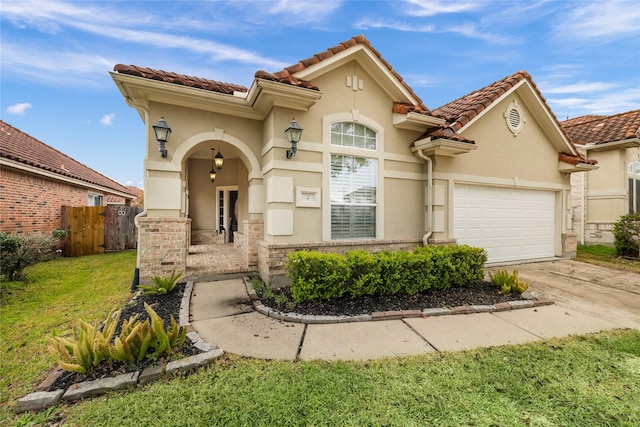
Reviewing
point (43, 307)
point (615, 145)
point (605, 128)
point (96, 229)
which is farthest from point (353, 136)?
point (605, 128)

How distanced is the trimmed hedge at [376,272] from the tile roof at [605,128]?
11.1m

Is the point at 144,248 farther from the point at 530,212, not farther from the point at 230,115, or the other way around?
the point at 530,212

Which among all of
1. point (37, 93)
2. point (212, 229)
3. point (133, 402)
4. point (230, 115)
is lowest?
point (133, 402)

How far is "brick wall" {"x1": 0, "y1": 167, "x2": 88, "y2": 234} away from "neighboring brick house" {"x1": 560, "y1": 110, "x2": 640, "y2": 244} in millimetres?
21632

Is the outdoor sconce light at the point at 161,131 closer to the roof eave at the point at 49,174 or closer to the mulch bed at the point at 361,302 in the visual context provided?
the mulch bed at the point at 361,302

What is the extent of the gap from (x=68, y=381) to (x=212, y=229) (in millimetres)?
9349

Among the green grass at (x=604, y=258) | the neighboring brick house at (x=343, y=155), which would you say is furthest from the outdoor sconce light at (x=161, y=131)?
the green grass at (x=604, y=258)

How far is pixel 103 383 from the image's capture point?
2.54m

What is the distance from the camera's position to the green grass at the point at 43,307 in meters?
2.83

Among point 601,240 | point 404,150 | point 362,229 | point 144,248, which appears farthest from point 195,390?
point 601,240

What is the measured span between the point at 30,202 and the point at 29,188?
19.4 inches

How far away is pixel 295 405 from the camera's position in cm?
233

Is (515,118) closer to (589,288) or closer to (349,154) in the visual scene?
(589,288)

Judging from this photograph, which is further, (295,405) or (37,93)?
(37,93)
